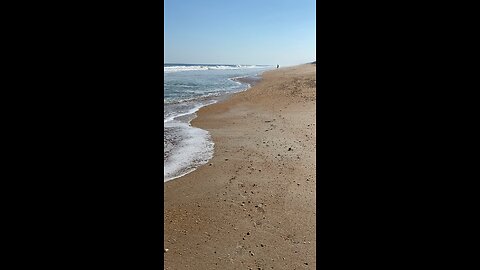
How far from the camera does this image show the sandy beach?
9.10 feet

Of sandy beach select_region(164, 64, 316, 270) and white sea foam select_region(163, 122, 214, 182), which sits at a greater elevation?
white sea foam select_region(163, 122, 214, 182)

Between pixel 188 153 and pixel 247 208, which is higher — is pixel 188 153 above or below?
above

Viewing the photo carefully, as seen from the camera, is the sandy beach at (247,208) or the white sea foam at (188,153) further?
the white sea foam at (188,153)

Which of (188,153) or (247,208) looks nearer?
(247,208)

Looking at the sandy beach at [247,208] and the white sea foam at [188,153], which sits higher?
the white sea foam at [188,153]

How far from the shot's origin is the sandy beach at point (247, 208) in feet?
9.10

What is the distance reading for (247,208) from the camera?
3.68m
